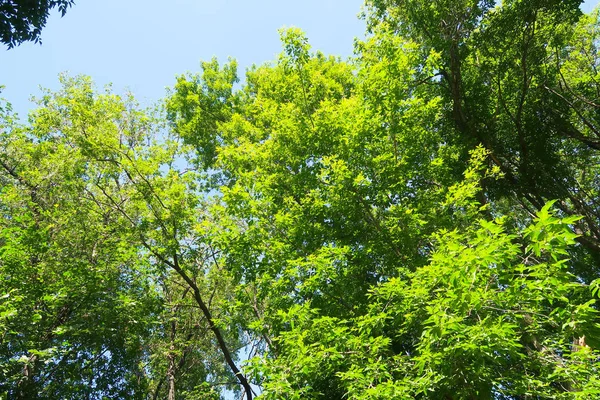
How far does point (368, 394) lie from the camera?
464 cm

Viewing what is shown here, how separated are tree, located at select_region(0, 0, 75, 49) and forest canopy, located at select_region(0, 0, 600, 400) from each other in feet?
11.7

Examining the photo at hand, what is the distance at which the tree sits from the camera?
566 cm

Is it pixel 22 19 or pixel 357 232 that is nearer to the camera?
pixel 22 19

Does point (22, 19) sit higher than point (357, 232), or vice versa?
point (22, 19)

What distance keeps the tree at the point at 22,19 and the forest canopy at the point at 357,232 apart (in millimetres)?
3567

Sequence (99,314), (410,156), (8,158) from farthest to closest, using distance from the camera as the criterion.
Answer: (8,158) < (99,314) < (410,156)

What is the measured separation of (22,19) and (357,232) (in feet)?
21.0

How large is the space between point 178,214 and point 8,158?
646 centimetres

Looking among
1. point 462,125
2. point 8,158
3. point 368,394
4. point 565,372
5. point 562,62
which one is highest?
point 8,158

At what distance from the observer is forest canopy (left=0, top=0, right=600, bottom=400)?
4.69 m

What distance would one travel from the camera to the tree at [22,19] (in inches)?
223

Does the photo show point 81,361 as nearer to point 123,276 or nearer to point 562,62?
point 123,276

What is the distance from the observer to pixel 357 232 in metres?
7.74

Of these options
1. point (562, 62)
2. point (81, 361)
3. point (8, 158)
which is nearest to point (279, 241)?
point (81, 361)
